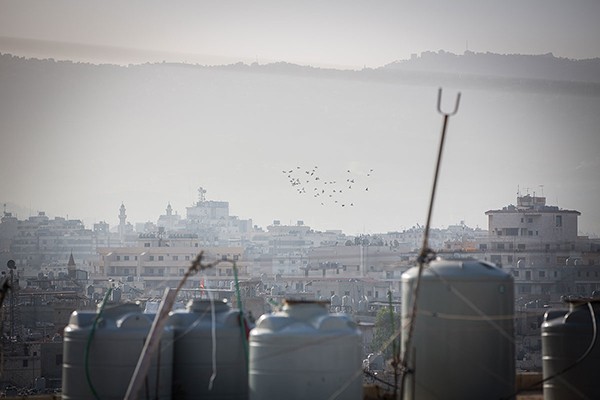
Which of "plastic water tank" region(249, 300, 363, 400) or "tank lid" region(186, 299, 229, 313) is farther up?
"tank lid" region(186, 299, 229, 313)

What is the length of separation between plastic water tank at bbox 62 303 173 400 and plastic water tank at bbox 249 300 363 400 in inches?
58.1

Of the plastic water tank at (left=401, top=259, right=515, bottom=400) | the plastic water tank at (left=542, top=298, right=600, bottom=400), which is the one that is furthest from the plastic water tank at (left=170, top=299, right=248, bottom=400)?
the plastic water tank at (left=542, top=298, right=600, bottom=400)

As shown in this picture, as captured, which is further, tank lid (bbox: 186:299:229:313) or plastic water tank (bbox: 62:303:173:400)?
tank lid (bbox: 186:299:229:313)

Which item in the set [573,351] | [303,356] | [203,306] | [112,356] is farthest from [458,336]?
[112,356]

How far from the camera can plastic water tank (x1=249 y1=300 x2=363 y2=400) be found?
18.8m

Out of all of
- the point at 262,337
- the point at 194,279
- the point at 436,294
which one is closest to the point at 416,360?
the point at 436,294

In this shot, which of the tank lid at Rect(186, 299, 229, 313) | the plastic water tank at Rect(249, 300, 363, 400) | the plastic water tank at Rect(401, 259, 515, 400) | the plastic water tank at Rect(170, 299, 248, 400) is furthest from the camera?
the tank lid at Rect(186, 299, 229, 313)

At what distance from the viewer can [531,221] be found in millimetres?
130750

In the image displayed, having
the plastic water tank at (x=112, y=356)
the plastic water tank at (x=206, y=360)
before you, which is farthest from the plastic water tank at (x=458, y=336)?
the plastic water tank at (x=112, y=356)

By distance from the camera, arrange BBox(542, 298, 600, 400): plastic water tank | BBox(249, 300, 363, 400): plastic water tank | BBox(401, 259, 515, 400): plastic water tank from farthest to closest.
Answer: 1. BBox(542, 298, 600, 400): plastic water tank
2. BBox(401, 259, 515, 400): plastic water tank
3. BBox(249, 300, 363, 400): plastic water tank

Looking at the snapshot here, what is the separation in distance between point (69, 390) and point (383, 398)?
4832 mm

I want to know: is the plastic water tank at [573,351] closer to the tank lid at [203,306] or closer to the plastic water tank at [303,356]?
the plastic water tank at [303,356]

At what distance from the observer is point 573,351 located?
803 inches

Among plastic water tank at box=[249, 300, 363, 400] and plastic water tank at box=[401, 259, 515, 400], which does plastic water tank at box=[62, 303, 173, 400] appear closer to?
plastic water tank at box=[249, 300, 363, 400]
